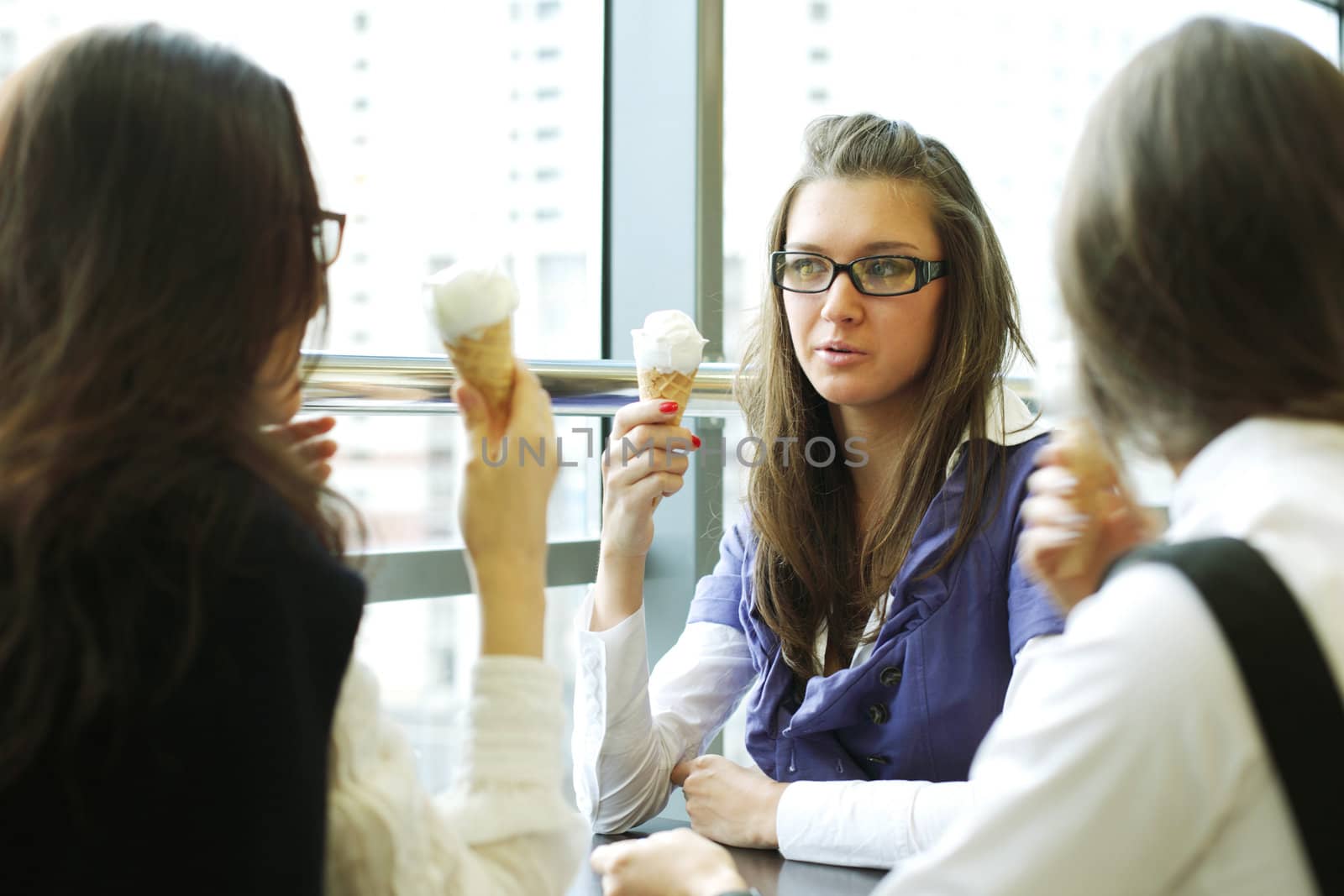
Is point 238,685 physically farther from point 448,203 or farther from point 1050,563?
point 448,203

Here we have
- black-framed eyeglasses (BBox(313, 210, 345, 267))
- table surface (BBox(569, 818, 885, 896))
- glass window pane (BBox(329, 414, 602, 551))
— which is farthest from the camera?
glass window pane (BBox(329, 414, 602, 551))

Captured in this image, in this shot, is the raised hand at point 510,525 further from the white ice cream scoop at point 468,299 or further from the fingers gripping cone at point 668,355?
the fingers gripping cone at point 668,355

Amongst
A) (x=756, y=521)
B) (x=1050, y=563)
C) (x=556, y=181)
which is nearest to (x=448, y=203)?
(x=556, y=181)

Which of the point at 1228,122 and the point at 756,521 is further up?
the point at 1228,122

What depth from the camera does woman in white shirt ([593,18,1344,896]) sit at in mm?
Answer: 756

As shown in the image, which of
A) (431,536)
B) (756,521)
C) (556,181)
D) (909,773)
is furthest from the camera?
(556,181)

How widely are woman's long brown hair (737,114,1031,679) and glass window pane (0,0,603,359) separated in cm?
79

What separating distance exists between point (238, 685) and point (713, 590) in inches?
47.6

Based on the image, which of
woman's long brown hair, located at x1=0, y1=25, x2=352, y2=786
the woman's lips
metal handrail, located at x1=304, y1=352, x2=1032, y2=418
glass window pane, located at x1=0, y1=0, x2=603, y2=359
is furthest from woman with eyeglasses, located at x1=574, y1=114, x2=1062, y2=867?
woman's long brown hair, located at x1=0, y1=25, x2=352, y2=786

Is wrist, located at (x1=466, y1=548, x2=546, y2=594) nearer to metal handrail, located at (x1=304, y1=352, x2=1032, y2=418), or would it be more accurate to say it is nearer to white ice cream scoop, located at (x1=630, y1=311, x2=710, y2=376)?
metal handrail, located at (x1=304, y1=352, x2=1032, y2=418)

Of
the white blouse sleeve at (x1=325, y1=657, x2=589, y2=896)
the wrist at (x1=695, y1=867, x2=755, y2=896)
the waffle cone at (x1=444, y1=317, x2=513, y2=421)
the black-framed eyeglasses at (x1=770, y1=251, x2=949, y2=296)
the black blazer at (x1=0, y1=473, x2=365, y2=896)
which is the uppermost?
the black-framed eyeglasses at (x1=770, y1=251, x2=949, y2=296)

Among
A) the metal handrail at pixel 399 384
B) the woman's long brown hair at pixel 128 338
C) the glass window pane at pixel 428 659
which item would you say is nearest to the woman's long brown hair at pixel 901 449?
the metal handrail at pixel 399 384

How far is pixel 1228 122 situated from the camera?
869 mm

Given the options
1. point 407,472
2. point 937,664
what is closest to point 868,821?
point 937,664
